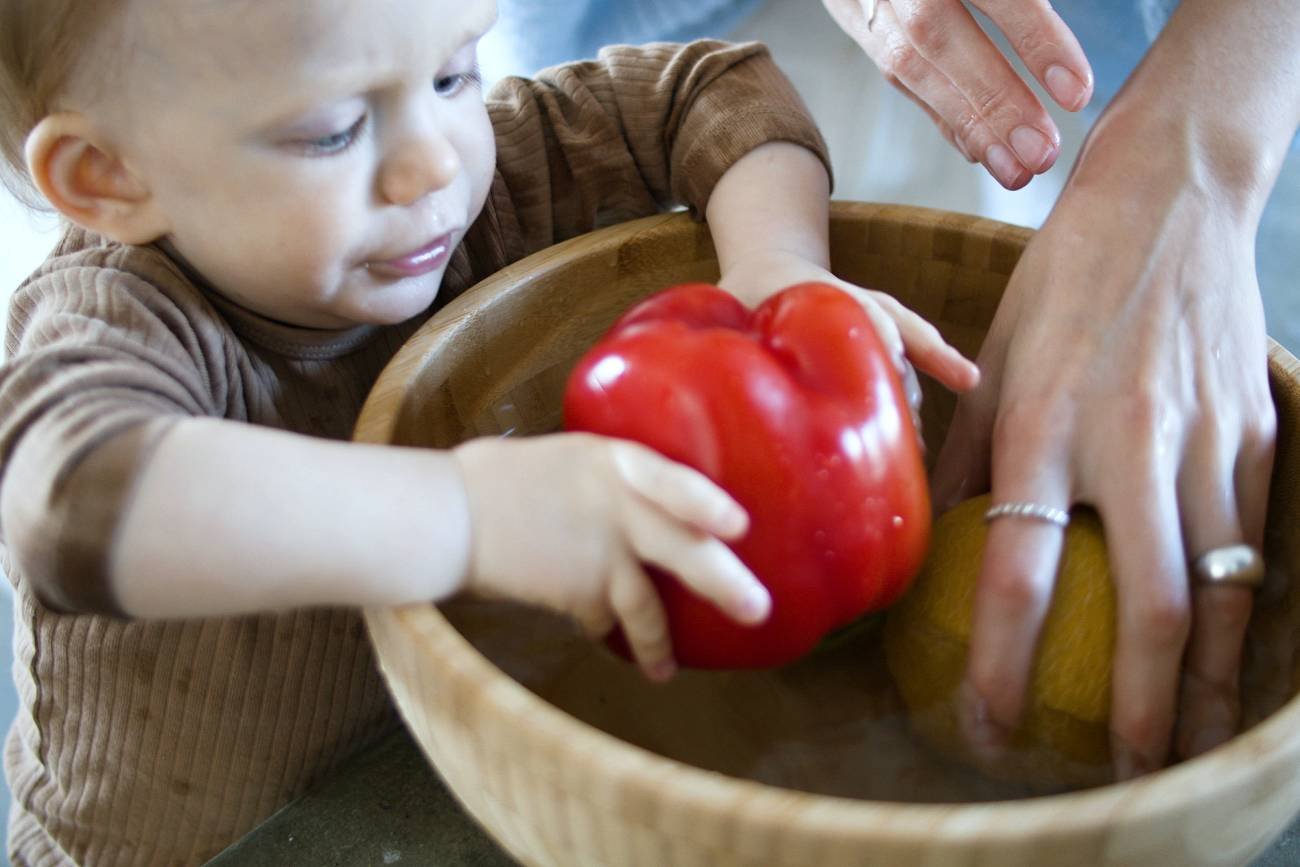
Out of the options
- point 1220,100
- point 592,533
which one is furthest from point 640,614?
point 1220,100

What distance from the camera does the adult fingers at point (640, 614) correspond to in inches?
20.3

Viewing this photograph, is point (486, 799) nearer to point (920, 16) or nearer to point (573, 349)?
point (573, 349)

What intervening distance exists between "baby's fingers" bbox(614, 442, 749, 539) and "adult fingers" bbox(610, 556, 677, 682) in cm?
4

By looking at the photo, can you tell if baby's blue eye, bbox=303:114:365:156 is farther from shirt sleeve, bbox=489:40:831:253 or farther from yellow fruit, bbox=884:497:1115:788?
yellow fruit, bbox=884:497:1115:788

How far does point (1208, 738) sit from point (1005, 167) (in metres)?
0.36

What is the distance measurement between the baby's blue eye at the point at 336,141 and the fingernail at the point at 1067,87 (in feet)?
1.31

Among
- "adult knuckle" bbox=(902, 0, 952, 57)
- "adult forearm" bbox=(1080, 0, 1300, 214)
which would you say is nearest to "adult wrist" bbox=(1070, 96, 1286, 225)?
"adult forearm" bbox=(1080, 0, 1300, 214)

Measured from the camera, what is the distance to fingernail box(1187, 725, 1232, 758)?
54 centimetres

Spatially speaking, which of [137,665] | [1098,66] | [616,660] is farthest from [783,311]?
[1098,66]

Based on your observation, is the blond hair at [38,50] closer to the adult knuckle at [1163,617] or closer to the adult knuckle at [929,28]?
the adult knuckle at [929,28]

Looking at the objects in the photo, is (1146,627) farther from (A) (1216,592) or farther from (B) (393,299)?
(B) (393,299)

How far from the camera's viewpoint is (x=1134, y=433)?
59 centimetres

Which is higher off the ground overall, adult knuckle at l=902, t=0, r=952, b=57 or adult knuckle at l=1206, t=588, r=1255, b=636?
adult knuckle at l=902, t=0, r=952, b=57

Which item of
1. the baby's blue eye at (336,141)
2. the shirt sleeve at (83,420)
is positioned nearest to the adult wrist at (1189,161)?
the baby's blue eye at (336,141)
